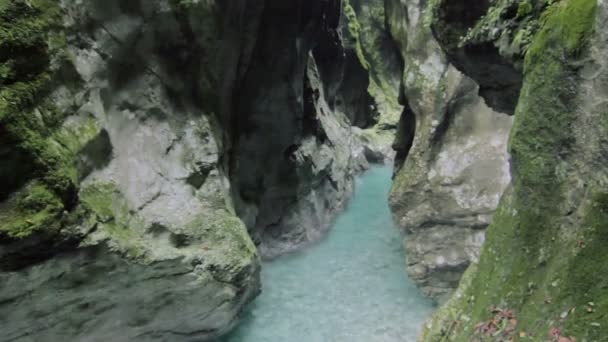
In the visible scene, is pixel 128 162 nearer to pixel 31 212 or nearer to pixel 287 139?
pixel 31 212

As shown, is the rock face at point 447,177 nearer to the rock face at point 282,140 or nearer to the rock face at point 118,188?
the rock face at point 282,140

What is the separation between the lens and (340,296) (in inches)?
377

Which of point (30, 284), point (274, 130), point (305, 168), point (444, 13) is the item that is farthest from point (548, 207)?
point (305, 168)

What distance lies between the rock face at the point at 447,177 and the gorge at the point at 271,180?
49 mm

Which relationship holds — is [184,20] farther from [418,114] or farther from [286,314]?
[418,114]

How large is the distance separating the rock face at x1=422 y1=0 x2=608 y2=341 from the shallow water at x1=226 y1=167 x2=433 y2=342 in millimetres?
3838

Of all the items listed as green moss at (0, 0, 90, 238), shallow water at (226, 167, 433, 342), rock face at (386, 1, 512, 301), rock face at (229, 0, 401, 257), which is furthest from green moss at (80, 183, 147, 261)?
rock face at (386, 1, 512, 301)

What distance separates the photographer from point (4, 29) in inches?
164

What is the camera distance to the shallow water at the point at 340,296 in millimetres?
8258

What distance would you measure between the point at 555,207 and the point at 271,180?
835 centimetres

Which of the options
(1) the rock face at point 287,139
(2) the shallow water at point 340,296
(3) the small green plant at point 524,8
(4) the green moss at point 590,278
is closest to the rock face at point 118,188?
(2) the shallow water at point 340,296

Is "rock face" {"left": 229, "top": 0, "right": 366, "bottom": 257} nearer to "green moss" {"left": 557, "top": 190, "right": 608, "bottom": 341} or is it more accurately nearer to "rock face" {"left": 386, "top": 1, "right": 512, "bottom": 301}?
"rock face" {"left": 386, "top": 1, "right": 512, "bottom": 301}

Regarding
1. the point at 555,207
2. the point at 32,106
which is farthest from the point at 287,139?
the point at 555,207

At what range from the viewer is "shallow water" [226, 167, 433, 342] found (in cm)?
826
